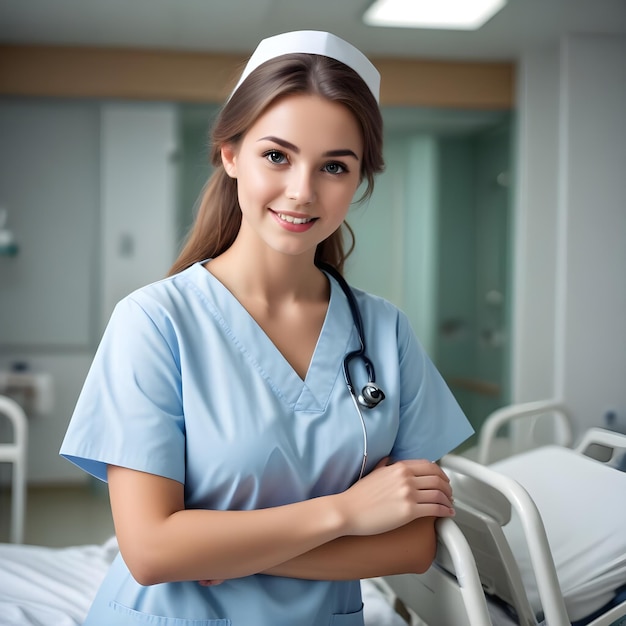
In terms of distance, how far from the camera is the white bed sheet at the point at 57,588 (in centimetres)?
118

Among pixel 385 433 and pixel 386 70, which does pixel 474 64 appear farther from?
pixel 385 433

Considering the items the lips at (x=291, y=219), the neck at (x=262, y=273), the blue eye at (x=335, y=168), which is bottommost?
the neck at (x=262, y=273)

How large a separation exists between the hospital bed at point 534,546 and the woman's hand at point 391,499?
65 mm

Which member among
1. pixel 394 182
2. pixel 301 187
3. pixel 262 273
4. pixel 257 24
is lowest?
pixel 262 273

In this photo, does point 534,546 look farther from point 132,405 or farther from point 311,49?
point 311,49

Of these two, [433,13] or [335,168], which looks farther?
[433,13]

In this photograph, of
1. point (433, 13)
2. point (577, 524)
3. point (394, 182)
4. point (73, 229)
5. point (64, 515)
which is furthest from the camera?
point (394, 182)

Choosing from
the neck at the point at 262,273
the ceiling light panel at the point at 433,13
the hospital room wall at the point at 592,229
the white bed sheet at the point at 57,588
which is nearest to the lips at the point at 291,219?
the neck at the point at 262,273

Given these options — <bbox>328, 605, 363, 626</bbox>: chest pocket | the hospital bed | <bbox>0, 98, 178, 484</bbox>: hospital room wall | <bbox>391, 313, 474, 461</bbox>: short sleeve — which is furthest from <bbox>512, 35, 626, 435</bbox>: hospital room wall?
<bbox>328, 605, 363, 626</bbox>: chest pocket

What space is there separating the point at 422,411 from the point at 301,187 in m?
0.37

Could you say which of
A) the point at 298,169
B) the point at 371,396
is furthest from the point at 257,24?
the point at 371,396

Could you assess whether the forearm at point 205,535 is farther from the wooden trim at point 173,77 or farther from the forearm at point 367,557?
the wooden trim at point 173,77

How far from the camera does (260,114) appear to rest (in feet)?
3.10

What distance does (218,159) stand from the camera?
110cm
